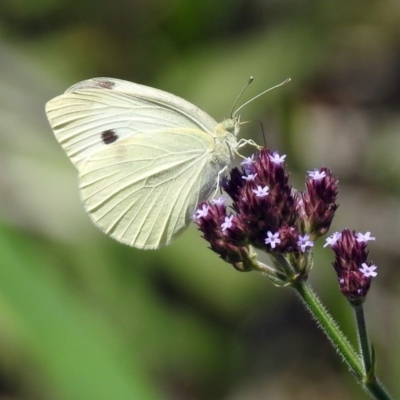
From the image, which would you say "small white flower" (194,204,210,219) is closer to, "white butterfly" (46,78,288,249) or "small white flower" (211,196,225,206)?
"small white flower" (211,196,225,206)

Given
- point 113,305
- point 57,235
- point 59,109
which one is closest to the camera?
point 59,109

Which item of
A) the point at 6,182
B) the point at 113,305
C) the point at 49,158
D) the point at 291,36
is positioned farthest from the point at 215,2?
the point at 113,305

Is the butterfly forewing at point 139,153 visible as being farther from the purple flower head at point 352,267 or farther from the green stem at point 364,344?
the green stem at point 364,344

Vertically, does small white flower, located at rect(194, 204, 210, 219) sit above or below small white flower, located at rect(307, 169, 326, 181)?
below

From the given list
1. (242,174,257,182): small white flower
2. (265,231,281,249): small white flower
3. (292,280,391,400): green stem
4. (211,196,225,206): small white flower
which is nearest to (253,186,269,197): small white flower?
(242,174,257,182): small white flower

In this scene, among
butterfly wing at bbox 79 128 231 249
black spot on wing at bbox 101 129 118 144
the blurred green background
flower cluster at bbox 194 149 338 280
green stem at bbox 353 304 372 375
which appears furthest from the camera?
the blurred green background

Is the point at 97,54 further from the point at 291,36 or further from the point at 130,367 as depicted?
the point at 130,367

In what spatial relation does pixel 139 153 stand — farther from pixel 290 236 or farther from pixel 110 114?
pixel 290 236
